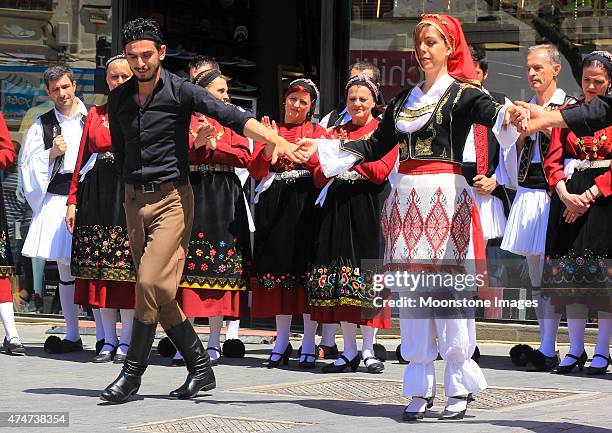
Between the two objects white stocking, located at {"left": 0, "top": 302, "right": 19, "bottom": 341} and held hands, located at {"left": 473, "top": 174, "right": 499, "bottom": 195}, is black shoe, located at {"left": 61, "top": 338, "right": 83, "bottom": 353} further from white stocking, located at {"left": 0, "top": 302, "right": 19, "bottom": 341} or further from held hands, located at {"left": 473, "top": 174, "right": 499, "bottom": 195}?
held hands, located at {"left": 473, "top": 174, "right": 499, "bottom": 195}

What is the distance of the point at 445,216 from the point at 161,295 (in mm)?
1790

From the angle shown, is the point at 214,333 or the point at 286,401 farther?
the point at 214,333

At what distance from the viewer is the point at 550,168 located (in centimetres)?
1027

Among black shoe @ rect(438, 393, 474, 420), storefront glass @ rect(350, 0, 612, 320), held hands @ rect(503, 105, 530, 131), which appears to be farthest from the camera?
storefront glass @ rect(350, 0, 612, 320)

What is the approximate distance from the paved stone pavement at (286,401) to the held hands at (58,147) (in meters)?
1.72

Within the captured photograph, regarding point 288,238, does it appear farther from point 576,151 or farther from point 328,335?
point 576,151

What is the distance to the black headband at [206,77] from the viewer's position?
1053cm

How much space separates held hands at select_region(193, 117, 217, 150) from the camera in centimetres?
906

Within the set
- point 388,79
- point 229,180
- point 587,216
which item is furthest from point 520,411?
point 388,79

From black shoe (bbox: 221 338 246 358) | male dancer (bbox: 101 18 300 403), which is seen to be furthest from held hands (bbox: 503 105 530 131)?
black shoe (bbox: 221 338 246 358)

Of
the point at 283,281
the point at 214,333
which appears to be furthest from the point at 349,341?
the point at 214,333

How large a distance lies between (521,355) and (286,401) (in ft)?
9.37

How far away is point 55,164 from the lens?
38.0 ft

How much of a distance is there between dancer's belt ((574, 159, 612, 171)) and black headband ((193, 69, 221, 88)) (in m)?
2.78
